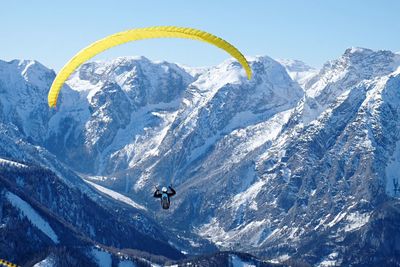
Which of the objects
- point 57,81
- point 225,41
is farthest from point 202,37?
point 57,81

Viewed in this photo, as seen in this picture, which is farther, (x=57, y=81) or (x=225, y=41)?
(x=57, y=81)

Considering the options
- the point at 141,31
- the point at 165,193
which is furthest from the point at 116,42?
the point at 165,193

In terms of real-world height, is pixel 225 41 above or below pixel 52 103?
above

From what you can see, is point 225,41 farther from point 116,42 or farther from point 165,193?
point 165,193

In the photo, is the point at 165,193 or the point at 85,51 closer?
the point at 85,51

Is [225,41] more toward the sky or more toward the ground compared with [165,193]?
more toward the sky

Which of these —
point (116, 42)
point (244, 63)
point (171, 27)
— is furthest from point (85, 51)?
point (244, 63)

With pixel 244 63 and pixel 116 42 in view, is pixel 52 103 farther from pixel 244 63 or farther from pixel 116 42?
pixel 244 63

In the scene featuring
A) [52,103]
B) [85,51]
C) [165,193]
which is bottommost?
[165,193]
